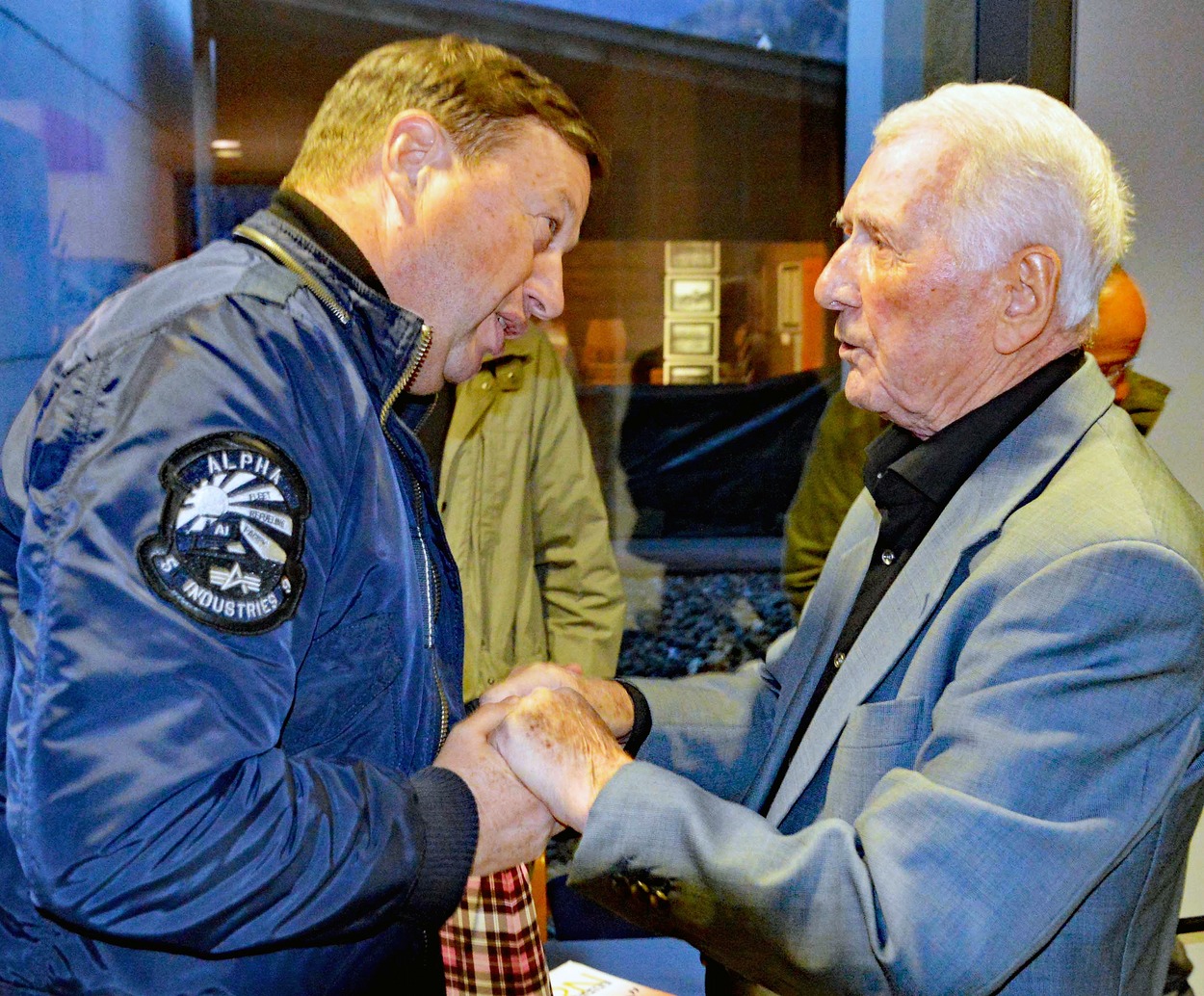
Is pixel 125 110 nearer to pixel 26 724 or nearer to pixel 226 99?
pixel 226 99

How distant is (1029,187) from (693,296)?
2.35 metres

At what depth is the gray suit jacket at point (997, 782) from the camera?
1.16m

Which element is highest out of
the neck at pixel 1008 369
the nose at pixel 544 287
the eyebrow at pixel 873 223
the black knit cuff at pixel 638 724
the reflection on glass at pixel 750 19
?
the reflection on glass at pixel 750 19

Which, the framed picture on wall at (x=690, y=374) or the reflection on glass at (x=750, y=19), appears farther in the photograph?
the framed picture on wall at (x=690, y=374)

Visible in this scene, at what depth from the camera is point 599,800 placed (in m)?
1.27

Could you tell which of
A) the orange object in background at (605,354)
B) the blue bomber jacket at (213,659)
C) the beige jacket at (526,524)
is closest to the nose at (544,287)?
the blue bomber jacket at (213,659)

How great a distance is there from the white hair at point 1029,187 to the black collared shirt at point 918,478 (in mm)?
105

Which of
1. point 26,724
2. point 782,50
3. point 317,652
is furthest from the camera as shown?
point 782,50

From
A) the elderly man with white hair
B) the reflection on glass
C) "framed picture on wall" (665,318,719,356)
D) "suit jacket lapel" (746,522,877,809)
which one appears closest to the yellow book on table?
the elderly man with white hair

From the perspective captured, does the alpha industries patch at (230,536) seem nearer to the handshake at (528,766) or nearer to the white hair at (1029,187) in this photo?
the handshake at (528,766)

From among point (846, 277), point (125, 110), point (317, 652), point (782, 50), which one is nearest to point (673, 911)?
point (317, 652)

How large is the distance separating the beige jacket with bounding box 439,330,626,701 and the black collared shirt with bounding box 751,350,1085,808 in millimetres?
1320

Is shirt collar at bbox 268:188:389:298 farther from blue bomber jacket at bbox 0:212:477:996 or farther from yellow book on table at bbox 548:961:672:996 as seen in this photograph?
yellow book on table at bbox 548:961:672:996

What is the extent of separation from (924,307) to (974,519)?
0.27m
